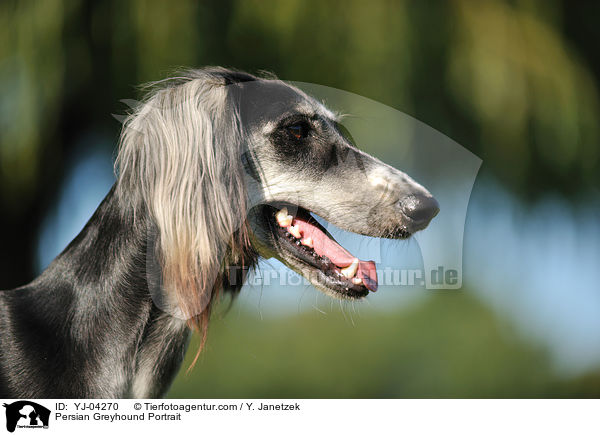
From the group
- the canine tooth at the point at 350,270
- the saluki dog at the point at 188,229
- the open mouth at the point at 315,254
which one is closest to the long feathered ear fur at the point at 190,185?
the saluki dog at the point at 188,229

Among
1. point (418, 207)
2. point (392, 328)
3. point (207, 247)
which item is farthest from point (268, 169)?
point (392, 328)

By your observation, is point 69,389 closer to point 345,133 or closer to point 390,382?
point 345,133

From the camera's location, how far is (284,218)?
1.95 metres

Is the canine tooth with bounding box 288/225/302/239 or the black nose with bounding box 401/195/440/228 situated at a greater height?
the black nose with bounding box 401/195/440/228

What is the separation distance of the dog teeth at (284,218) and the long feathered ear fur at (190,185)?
0.48 feet

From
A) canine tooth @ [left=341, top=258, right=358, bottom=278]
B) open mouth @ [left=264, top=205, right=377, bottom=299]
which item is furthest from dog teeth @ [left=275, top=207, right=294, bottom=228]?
canine tooth @ [left=341, top=258, right=358, bottom=278]

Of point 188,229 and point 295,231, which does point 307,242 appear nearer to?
point 295,231

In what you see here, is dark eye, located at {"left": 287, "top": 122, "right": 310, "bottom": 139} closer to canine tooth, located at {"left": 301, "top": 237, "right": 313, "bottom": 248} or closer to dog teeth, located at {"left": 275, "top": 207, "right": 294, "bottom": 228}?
dog teeth, located at {"left": 275, "top": 207, "right": 294, "bottom": 228}

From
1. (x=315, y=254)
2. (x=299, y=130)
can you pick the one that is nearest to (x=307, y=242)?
(x=315, y=254)

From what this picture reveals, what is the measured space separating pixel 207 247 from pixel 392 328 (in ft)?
4.60

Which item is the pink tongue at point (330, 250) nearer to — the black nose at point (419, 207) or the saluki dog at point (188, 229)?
the saluki dog at point (188, 229)

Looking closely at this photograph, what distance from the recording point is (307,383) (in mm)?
2758
